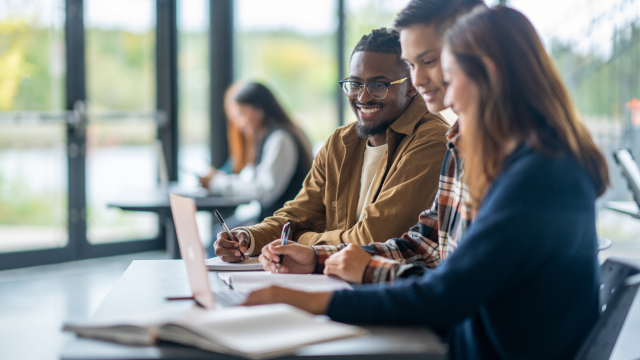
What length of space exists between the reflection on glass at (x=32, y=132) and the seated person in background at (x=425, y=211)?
12.5 feet

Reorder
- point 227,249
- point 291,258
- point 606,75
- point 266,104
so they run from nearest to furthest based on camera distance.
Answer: point 291,258 < point 227,249 < point 266,104 < point 606,75

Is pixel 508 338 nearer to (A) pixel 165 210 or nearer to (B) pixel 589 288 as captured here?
(B) pixel 589 288

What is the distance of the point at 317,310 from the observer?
1.09 metres

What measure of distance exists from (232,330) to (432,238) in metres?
0.73

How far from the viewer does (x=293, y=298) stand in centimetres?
111

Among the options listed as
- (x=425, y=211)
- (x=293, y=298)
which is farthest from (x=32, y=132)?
(x=293, y=298)

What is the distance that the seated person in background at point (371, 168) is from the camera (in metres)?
1.75

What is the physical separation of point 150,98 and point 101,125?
555 mm

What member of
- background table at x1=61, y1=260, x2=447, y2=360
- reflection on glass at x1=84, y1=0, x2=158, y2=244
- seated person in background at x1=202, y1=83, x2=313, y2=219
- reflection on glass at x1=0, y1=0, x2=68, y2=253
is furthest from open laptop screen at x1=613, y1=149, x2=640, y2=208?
reflection on glass at x1=0, y1=0, x2=68, y2=253

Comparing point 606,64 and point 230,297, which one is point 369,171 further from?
point 606,64

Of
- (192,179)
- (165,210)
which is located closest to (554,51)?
(192,179)

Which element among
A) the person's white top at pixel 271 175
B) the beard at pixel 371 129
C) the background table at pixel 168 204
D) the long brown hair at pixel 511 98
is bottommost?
the background table at pixel 168 204

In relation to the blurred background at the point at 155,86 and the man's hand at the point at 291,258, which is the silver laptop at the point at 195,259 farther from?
the blurred background at the point at 155,86

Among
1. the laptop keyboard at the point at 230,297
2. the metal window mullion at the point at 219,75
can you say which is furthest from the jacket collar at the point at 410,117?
the metal window mullion at the point at 219,75
